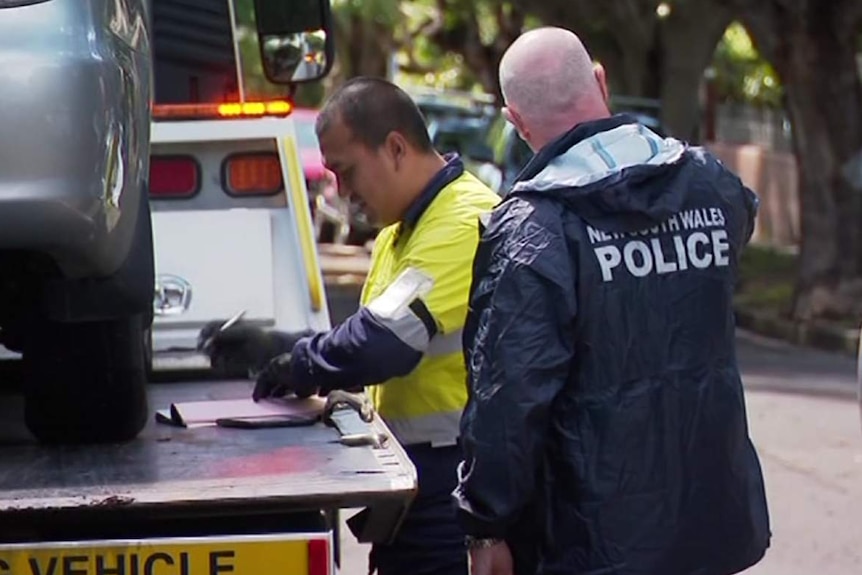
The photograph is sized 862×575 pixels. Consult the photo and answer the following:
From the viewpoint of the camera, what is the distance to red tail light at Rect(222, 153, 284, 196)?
5980mm

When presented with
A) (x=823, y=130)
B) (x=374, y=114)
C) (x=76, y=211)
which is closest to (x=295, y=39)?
(x=374, y=114)

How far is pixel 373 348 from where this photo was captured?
457 centimetres

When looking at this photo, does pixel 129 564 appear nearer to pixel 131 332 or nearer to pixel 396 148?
pixel 131 332

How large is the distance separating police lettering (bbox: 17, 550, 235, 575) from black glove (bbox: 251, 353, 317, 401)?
1191 millimetres

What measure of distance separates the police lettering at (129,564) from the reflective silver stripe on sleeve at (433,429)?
1.30 metres

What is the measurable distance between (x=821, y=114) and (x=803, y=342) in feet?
6.92

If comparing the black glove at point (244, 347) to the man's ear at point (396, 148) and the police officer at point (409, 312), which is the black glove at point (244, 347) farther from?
the man's ear at point (396, 148)

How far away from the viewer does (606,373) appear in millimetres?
3812

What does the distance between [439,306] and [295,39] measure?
6.32ft

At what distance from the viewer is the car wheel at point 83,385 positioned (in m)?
4.66

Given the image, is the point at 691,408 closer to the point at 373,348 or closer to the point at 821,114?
the point at 373,348

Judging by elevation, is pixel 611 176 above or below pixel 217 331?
above

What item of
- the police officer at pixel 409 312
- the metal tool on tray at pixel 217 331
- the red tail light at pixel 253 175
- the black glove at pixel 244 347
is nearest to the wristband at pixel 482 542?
the police officer at pixel 409 312

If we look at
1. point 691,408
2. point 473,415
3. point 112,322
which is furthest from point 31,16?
point 691,408
